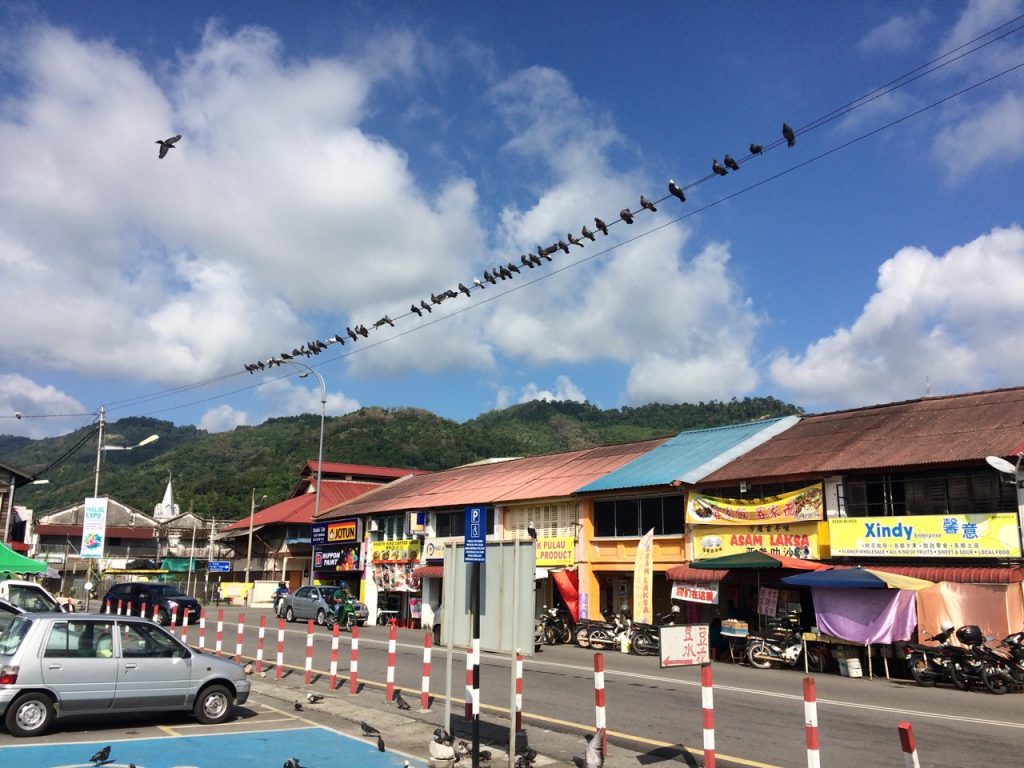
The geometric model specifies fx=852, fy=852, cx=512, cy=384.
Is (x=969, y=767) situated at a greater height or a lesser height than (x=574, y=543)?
lesser

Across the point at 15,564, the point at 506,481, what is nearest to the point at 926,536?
the point at 506,481

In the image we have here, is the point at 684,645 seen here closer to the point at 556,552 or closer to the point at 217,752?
the point at 217,752

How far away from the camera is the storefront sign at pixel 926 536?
20531 millimetres

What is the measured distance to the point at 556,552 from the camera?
3344 centimetres

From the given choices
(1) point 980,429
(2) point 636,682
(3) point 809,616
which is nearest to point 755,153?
(2) point 636,682

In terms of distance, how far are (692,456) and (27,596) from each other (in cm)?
2139

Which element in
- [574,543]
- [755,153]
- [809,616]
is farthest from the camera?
[574,543]

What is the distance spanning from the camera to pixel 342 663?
19.5 meters

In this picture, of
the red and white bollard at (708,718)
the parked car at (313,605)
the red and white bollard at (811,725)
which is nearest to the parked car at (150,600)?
the parked car at (313,605)

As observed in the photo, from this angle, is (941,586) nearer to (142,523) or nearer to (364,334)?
(364,334)

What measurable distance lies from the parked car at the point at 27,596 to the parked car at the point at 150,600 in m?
7.94

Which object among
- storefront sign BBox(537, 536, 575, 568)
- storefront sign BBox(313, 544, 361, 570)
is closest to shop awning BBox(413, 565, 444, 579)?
storefront sign BBox(537, 536, 575, 568)

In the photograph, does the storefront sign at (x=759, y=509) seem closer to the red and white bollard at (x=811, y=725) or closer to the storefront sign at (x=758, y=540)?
the storefront sign at (x=758, y=540)

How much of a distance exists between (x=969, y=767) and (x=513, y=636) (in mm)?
5369
